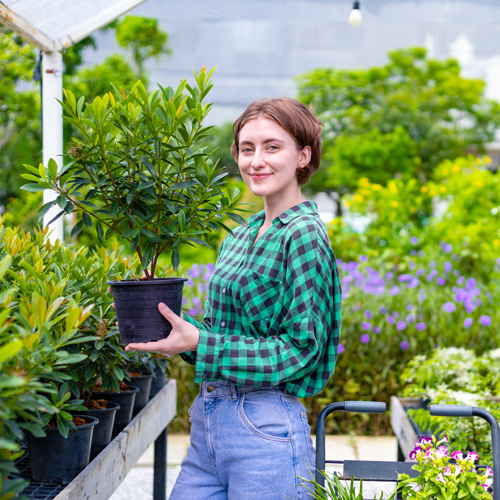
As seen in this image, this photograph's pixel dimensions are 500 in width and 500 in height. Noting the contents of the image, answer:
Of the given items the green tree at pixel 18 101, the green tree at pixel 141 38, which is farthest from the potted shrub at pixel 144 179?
the green tree at pixel 141 38

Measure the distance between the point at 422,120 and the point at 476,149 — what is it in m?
4.09

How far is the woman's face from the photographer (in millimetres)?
1547

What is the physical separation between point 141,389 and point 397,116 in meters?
17.6

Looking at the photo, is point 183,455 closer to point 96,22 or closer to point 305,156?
point 96,22

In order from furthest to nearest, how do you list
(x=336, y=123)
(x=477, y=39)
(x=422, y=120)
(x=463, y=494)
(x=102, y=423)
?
(x=477, y=39) → (x=336, y=123) → (x=422, y=120) → (x=102, y=423) → (x=463, y=494)

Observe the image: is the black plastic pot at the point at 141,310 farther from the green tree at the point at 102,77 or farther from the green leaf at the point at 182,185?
the green tree at the point at 102,77

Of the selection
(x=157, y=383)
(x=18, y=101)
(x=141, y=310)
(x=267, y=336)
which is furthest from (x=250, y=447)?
(x=18, y=101)

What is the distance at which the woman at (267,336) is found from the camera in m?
1.42

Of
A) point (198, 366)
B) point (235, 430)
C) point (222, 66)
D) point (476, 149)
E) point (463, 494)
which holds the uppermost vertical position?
point (222, 66)

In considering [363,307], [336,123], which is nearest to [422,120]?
[336,123]

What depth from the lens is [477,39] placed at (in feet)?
76.2

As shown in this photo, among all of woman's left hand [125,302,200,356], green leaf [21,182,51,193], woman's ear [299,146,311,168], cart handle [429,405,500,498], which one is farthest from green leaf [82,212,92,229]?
cart handle [429,405,500,498]

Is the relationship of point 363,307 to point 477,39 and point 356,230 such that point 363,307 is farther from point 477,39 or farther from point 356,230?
point 477,39

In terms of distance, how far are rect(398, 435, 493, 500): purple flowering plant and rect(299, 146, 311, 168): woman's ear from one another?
0.85 meters
